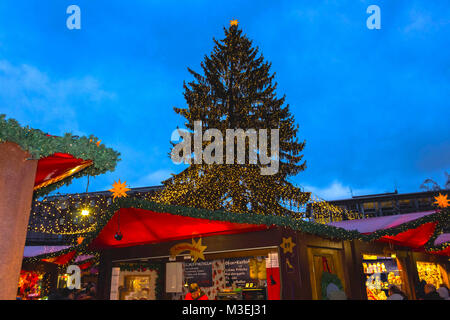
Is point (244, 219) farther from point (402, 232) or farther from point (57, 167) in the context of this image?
point (402, 232)

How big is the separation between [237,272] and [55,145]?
7.99 m

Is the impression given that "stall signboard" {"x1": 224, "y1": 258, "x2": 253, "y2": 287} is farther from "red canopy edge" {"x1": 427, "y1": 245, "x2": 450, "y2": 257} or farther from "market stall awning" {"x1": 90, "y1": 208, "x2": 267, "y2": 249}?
"red canopy edge" {"x1": 427, "y1": 245, "x2": 450, "y2": 257}

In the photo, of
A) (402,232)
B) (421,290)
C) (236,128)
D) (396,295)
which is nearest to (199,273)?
(396,295)

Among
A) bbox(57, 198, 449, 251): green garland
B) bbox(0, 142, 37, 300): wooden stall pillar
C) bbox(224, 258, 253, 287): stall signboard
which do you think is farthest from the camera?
bbox(224, 258, 253, 287): stall signboard

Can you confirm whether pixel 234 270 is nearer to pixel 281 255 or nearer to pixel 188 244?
pixel 188 244

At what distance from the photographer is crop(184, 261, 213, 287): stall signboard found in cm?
1152

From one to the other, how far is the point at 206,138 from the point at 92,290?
1033cm

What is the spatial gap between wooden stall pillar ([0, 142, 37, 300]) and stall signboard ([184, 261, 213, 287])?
7.39 m

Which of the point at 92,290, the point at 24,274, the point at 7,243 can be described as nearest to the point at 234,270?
the point at 92,290

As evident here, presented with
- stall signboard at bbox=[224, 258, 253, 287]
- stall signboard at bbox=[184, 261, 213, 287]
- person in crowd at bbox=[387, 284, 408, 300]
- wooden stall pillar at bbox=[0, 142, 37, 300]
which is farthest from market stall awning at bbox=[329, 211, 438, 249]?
wooden stall pillar at bbox=[0, 142, 37, 300]

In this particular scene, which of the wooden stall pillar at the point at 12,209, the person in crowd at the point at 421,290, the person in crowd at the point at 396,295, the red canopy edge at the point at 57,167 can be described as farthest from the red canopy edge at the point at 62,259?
the person in crowd at the point at 421,290

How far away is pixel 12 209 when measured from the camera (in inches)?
189

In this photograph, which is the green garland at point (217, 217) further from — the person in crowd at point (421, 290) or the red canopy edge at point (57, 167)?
the person in crowd at point (421, 290)
